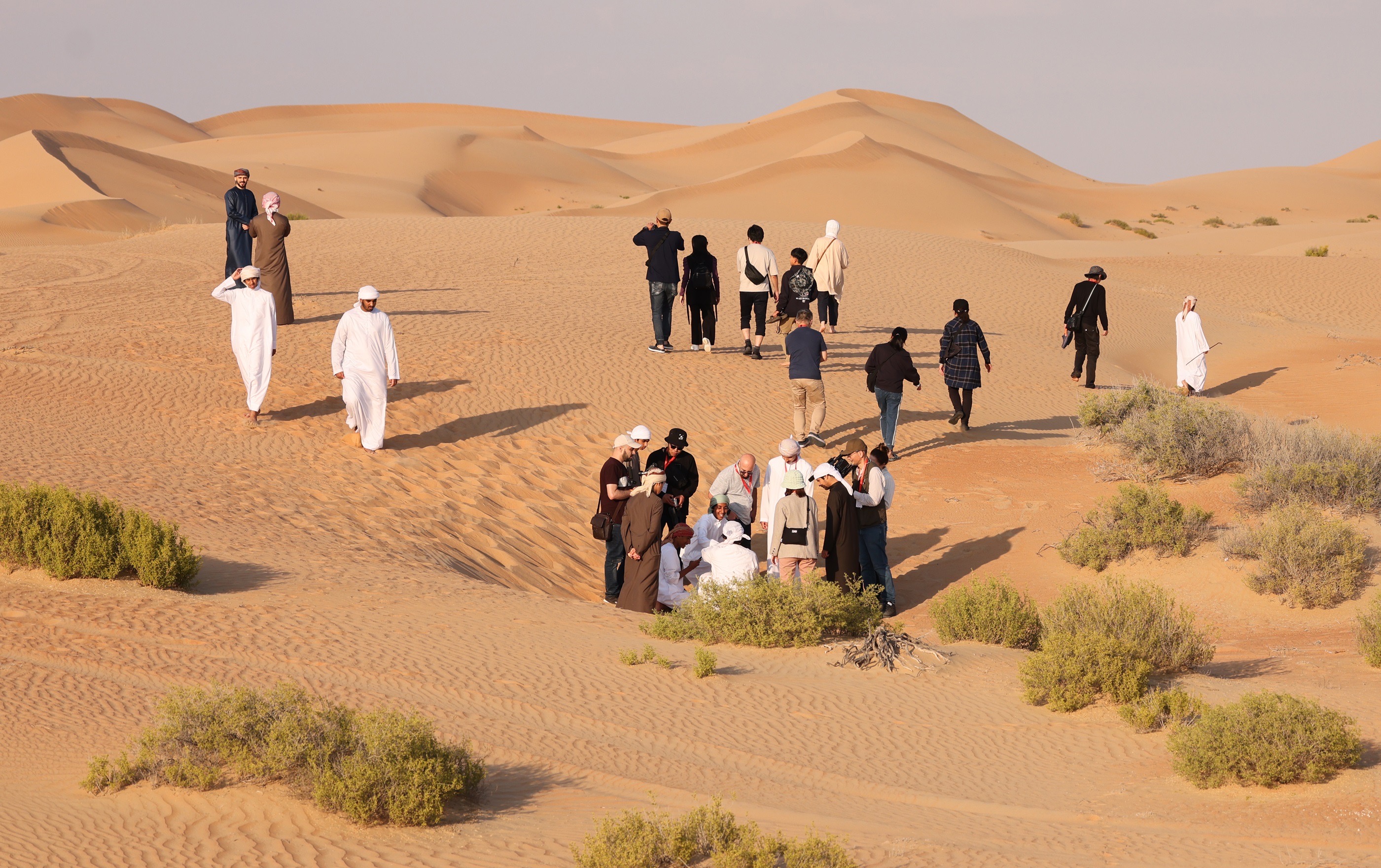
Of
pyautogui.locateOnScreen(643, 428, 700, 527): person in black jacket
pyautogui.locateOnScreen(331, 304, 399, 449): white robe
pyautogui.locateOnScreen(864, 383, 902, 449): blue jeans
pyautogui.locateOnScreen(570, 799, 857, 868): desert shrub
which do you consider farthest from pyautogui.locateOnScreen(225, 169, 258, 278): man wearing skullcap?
pyautogui.locateOnScreen(570, 799, 857, 868): desert shrub

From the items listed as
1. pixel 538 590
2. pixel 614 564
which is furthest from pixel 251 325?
pixel 614 564

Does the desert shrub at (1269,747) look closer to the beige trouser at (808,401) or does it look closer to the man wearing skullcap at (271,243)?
the beige trouser at (808,401)

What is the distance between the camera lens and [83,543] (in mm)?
8219

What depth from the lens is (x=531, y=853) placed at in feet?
16.0

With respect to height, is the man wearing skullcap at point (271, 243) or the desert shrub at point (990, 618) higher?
the man wearing skullcap at point (271, 243)

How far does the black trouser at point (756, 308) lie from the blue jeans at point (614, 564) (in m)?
7.28

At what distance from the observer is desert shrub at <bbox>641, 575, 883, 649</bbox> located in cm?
852

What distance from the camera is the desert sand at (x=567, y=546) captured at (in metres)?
5.50

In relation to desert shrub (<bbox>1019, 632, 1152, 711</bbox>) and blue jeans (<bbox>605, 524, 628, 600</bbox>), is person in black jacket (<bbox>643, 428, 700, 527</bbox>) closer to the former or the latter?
blue jeans (<bbox>605, 524, 628, 600</bbox>)

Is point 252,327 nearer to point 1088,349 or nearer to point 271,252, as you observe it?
point 271,252

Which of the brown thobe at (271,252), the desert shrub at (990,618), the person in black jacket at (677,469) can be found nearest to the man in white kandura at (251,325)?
the brown thobe at (271,252)

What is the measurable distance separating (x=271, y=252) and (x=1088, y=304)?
11071 millimetres

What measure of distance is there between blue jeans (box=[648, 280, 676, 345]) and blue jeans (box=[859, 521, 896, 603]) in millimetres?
7299

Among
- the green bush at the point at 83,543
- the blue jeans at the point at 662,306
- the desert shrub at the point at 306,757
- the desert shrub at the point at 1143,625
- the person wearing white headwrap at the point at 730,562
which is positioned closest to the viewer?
the desert shrub at the point at 306,757
